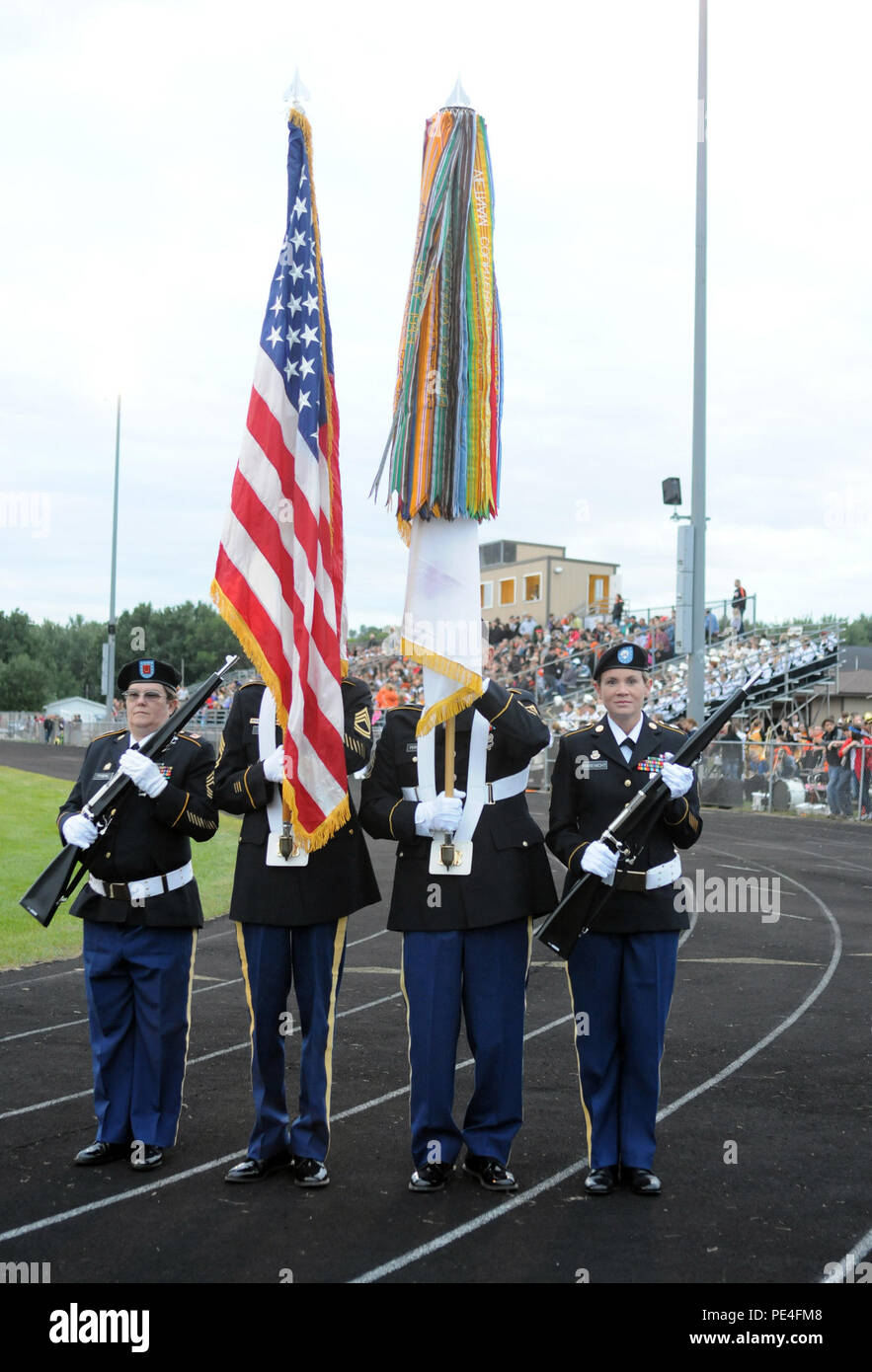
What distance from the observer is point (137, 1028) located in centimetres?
545

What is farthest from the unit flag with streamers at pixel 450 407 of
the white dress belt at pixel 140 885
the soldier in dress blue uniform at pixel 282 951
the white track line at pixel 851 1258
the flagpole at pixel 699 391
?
the flagpole at pixel 699 391

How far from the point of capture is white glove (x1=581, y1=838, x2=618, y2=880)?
4898 millimetres

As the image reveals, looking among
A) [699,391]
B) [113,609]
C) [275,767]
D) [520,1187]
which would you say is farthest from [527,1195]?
[113,609]

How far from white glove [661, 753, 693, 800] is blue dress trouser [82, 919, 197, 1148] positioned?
224 cm

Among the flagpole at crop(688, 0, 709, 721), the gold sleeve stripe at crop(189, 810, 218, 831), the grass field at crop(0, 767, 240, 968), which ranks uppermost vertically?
the flagpole at crop(688, 0, 709, 721)

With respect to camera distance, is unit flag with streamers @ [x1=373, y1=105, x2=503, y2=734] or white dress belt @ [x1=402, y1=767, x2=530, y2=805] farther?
white dress belt @ [x1=402, y1=767, x2=530, y2=805]

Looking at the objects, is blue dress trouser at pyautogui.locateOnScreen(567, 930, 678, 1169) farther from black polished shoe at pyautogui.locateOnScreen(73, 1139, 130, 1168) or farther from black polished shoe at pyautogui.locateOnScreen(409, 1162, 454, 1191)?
black polished shoe at pyautogui.locateOnScreen(73, 1139, 130, 1168)

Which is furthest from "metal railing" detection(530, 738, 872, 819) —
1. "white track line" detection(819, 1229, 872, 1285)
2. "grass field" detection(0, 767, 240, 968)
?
"white track line" detection(819, 1229, 872, 1285)

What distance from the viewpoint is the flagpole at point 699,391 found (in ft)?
57.5

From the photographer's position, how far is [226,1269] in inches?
165

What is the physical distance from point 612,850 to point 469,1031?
0.99 m
